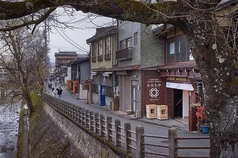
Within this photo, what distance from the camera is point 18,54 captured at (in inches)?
1270

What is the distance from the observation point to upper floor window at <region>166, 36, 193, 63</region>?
17.9 m

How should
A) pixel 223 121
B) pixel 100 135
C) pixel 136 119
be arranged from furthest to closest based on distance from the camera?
pixel 136 119 < pixel 100 135 < pixel 223 121

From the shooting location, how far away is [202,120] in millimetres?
13805

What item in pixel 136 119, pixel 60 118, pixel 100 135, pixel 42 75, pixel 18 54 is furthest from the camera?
pixel 42 75

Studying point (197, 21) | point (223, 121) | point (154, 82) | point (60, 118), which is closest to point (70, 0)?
point (197, 21)

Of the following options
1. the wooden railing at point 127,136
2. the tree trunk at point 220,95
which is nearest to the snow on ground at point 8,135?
the wooden railing at point 127,136

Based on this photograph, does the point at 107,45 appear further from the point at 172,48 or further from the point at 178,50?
the point at 178,50

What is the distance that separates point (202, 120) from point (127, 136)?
564cm

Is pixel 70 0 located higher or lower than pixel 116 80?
higher

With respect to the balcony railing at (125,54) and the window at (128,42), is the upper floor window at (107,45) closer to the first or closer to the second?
the balcony railing at (125,54)

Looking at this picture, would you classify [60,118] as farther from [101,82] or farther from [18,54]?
[18,54]

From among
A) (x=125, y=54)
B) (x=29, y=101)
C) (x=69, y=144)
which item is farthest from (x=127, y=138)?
(x=29, y=101)

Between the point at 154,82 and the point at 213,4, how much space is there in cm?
1482

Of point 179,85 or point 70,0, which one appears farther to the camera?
point 179,85
